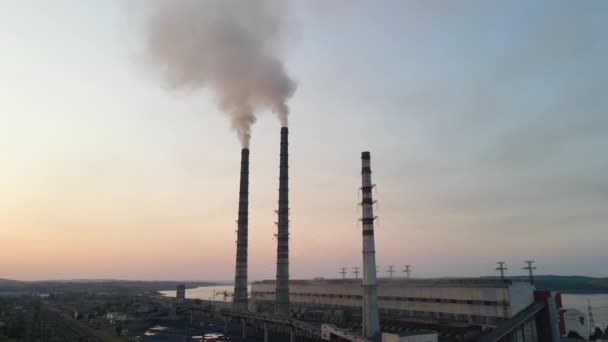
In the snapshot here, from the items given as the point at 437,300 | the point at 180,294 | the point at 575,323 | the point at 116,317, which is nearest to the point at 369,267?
the point at 437,300

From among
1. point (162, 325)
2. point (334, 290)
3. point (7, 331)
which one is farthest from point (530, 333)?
point (7, 331)

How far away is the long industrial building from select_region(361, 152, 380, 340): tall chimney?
743cm

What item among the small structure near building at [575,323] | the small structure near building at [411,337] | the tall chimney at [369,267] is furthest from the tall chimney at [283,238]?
the small structure near building at [575,323]

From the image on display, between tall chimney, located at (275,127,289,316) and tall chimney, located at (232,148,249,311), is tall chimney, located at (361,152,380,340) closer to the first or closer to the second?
tall chimney, located at (275,127,289,316)

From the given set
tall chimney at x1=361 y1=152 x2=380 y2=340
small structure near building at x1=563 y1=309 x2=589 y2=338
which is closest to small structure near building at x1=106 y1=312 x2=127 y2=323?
tall chimney at x1=361 y1=152 x2=380 y2=340

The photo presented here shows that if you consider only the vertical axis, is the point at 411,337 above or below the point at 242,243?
below

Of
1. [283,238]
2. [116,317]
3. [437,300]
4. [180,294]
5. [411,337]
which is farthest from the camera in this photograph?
[180,294]

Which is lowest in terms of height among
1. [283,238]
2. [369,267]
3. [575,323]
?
[575,323]

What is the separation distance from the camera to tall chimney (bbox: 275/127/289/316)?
64.1 metres

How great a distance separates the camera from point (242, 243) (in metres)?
73.9

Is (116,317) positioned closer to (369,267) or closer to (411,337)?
(369,267)

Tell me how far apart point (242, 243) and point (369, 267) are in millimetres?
33730

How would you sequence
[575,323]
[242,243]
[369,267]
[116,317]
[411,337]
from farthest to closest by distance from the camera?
1. [116,317]
2. [242,243]
3. [575,323]
4. [369,267]
5. [411,337]

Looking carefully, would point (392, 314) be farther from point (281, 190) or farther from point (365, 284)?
point (281, 190)
